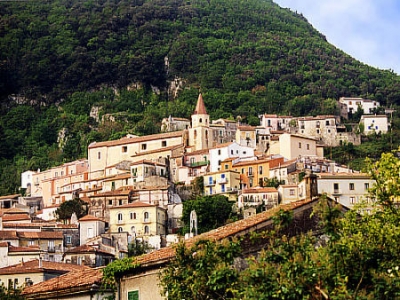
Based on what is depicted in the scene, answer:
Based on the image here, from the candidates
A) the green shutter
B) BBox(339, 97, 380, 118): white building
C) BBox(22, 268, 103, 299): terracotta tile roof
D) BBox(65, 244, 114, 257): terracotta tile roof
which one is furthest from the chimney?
BBox(339, 97, 380, 118): white building

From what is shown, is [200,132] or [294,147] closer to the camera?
[294,147]

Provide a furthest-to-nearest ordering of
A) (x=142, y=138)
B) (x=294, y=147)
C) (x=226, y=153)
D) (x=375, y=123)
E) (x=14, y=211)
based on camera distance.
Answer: (x=375, y=123) < (x=142, y=138) < (x=294, y=147) < (x=226, y=153) < (x=14, y=211)

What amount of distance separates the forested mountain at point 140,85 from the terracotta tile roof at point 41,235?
50487 mm

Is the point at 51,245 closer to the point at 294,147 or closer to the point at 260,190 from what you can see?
the point at 260,190

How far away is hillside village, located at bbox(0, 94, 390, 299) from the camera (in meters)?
91.5

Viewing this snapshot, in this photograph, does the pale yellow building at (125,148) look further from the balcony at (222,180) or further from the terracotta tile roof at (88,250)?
the terracotta tile roof at (88,250)

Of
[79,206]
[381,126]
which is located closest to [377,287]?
[79,206]

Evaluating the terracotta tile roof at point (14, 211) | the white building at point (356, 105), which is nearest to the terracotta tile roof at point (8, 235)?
the terracotta tile roof at point (14, 211)

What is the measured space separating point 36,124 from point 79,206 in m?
67.8

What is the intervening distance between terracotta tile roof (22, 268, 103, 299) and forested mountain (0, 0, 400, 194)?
11755 centimetres

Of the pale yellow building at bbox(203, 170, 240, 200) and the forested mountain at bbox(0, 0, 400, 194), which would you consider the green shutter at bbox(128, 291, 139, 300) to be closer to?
the pale yellow building at bbox(203, 170, 240, 200)

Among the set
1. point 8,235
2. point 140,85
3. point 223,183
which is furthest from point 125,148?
point 140,85

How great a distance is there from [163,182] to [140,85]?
7143 centimetres

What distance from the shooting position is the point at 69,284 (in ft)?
79.3
